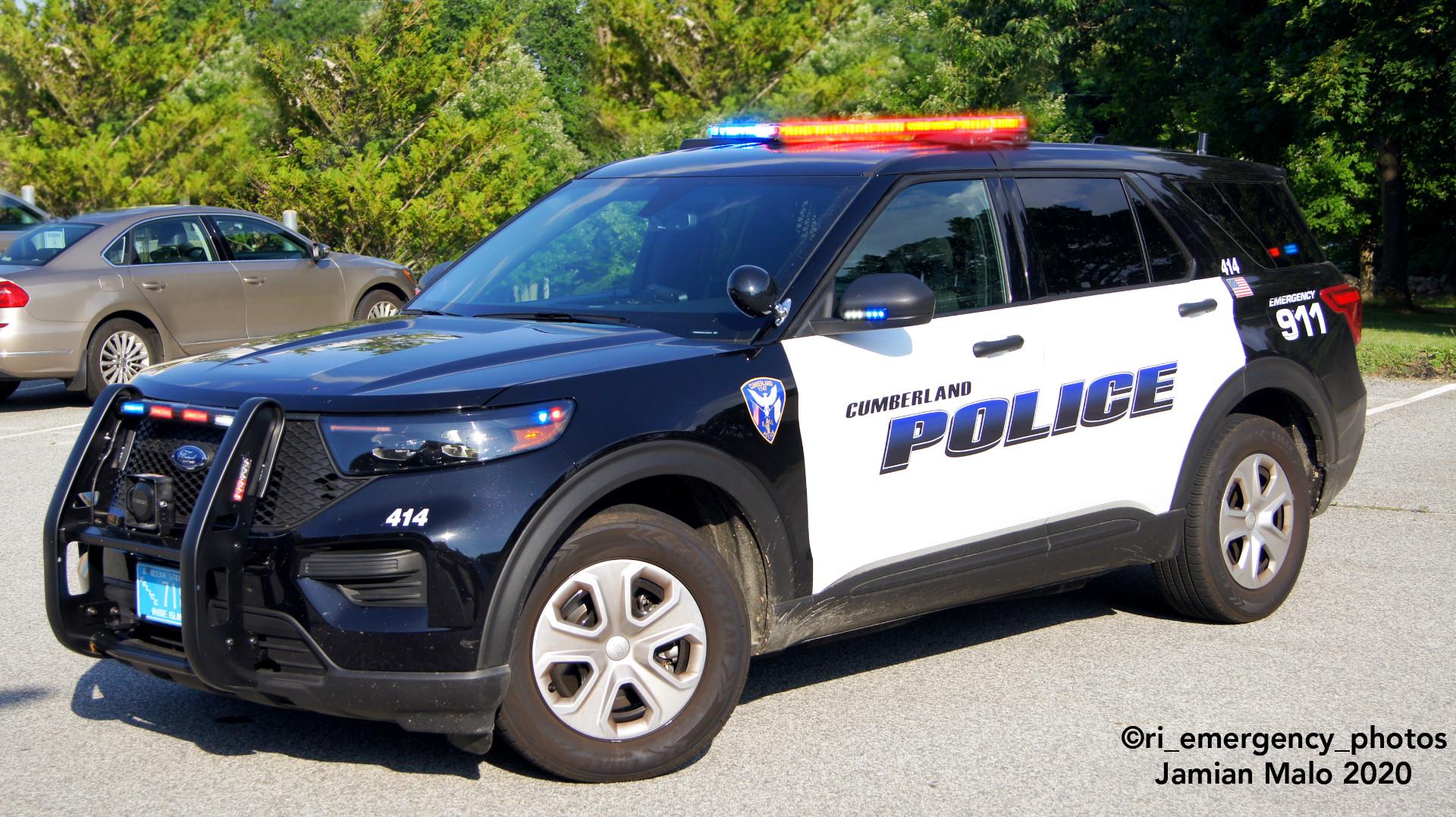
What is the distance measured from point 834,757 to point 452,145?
800 inches

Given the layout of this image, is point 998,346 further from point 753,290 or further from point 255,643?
point 255,643

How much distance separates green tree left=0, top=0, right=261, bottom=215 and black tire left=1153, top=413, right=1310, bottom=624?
21023 mm

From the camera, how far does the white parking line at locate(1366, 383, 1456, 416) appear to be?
11.8m

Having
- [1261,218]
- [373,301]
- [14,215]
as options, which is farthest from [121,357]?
[1261,218]

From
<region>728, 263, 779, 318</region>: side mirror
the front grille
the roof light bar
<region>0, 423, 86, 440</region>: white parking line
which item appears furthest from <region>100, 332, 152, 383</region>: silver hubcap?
<region>728, 263, 779, 318</region>: side mirror

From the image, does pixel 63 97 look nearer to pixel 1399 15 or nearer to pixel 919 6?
pixel 919 6

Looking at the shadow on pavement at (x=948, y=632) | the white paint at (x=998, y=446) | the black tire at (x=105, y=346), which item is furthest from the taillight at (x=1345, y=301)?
the black tire at (x=105, y=346)

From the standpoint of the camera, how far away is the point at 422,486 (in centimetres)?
353

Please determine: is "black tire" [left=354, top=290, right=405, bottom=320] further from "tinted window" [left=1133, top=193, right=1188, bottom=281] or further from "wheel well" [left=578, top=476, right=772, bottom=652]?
"wheel well" [left=578, top=476, right=772, bottom=652]

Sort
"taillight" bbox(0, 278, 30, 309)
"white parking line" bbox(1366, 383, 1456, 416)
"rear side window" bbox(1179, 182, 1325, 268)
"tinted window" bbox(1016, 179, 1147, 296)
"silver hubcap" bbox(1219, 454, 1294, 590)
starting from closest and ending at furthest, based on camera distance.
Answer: "tinted window" bbox(1016, 179, 1147, 296) → "silver hubcap" bbox(1219, 454, 1294, 590) → "rear side window" bbox(1179, 182, 1325, 268) → "taillight" bbox(0, 278, 30, 309) → "white parking line" bbox(1366, 383, 1456, 416)

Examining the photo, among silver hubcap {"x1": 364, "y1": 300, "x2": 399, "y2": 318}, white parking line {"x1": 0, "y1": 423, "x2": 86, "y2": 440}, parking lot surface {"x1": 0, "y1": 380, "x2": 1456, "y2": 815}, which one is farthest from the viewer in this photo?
silver hubcap {"x1": 364, "y1": 300, "x2": 399, "y2": 318}

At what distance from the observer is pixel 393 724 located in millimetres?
4449

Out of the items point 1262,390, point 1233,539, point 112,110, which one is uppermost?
point 112,110

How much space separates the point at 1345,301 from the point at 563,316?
11.8 feet
